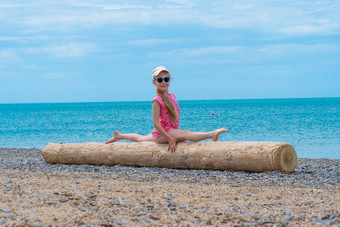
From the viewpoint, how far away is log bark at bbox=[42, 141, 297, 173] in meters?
8.38

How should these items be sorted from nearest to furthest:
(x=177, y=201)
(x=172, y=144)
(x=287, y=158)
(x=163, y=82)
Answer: (x=177, y=201) < (x=287, y=158) < (x=163, y=82) < (x=172, y=144)

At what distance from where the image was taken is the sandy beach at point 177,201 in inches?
183

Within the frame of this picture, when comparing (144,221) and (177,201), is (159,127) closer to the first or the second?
(177,201)

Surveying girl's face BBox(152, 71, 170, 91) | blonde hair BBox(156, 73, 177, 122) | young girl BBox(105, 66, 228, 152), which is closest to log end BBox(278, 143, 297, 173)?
young girl BBox(105, 66, 228, 152)

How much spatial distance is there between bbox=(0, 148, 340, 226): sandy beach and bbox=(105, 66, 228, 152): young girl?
3.23ft

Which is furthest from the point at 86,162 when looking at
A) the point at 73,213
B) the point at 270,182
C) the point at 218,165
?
the point at 73,213

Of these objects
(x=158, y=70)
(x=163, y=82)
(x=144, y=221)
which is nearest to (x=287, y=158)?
(x=163, y=82)

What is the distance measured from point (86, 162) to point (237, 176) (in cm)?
402

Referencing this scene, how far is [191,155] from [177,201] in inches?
133

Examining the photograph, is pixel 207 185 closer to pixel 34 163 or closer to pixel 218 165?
pixel 218 165

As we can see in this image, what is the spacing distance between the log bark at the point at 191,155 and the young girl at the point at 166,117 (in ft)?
0.60

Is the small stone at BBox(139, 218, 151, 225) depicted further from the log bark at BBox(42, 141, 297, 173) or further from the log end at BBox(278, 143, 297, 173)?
the log end at BBox(278, 143, 297, 173)

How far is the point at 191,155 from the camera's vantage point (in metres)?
8.98

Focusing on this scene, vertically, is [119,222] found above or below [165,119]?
below
